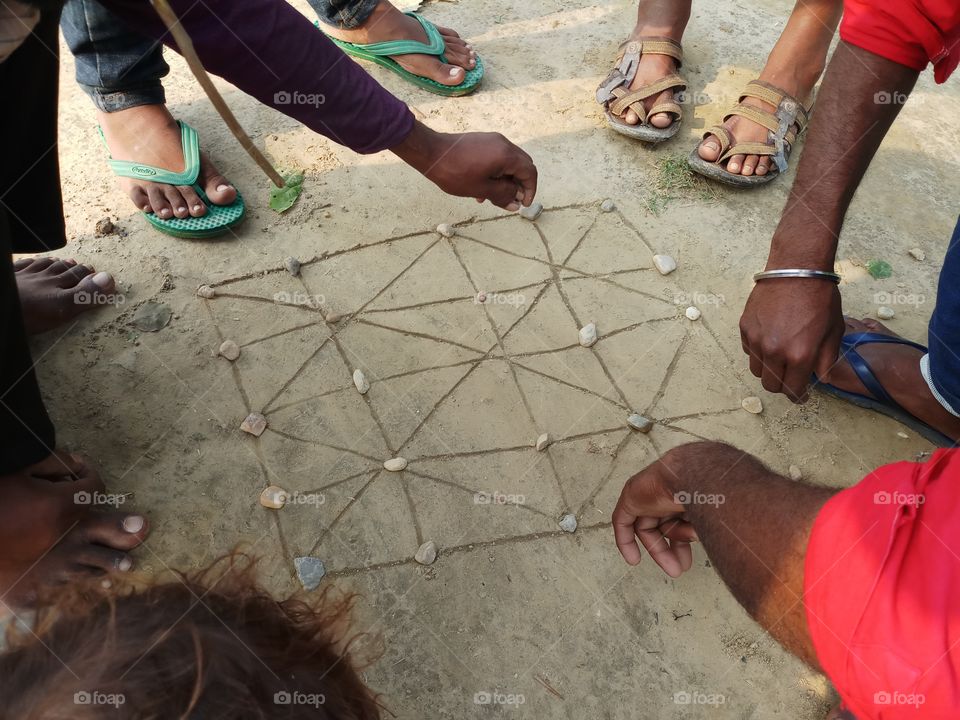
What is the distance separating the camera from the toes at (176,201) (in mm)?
2568

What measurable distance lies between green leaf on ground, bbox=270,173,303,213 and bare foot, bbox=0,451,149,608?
1.16 m

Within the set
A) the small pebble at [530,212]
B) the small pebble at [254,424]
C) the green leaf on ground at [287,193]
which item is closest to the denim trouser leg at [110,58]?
the green leaf on ground at [287,193]

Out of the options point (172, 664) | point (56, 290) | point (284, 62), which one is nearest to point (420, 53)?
point (284, 62)

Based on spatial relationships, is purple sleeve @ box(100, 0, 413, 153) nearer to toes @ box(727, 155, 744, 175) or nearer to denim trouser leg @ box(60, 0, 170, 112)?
denim trouser leg @ box(60, 0, 170, 112)

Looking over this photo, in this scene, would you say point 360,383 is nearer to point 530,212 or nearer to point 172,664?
point 530,212

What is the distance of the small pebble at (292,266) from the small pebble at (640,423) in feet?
4.07

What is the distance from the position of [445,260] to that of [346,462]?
0.84 m

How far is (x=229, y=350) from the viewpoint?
7.72 feet

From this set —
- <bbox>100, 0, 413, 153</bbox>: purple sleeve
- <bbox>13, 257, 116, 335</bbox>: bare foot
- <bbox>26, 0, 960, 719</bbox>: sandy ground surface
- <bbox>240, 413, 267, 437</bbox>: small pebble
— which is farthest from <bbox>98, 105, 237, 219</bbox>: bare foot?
<bbox>240, 413, 267, 437</bbox>: small pebble

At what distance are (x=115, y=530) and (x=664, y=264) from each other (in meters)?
1.94

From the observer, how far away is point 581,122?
Answer: 3064mm

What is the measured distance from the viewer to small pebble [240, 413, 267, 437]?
2207 mm

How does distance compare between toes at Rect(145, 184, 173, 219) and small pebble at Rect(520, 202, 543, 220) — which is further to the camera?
small pebble at Rect(520, 202, 543, 220)

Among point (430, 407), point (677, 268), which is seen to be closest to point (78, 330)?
point (430, 407)
